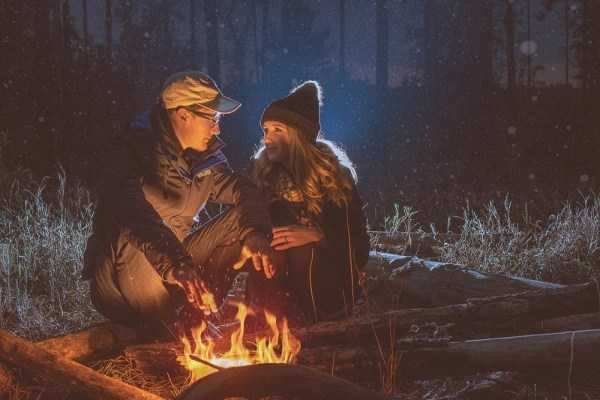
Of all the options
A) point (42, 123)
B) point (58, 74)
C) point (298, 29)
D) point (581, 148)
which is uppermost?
point (298, 29)

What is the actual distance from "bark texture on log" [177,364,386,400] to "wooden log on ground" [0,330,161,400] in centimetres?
101

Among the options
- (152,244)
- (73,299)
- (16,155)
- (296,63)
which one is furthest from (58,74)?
(296,63)

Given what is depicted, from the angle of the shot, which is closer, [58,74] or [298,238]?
[298,238]

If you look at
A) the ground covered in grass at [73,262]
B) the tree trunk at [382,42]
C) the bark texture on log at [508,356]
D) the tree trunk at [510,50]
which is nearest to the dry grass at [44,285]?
the ground covered in grass at [73,262]

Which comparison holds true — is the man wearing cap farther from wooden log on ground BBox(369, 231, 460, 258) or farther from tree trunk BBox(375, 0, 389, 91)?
tree trunk BBox(375, 0, 389, 91)

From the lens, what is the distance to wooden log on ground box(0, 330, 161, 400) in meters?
3.24

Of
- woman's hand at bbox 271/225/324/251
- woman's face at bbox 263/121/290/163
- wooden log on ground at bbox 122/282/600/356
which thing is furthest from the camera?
woman's face at bbox 263/121/290/163

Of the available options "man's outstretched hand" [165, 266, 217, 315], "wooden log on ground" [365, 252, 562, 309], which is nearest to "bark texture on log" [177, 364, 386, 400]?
"man's outstretched hand" [165, 266, 217, 315]

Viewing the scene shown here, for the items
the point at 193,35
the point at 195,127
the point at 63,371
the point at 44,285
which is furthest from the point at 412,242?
the point at 193,35

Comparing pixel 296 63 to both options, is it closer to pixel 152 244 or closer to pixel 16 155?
pixel 16 155

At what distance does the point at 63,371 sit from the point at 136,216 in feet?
2.90

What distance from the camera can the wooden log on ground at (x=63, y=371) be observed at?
3.24 metres

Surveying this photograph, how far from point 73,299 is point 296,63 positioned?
3128cm

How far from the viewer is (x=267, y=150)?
191 inches
